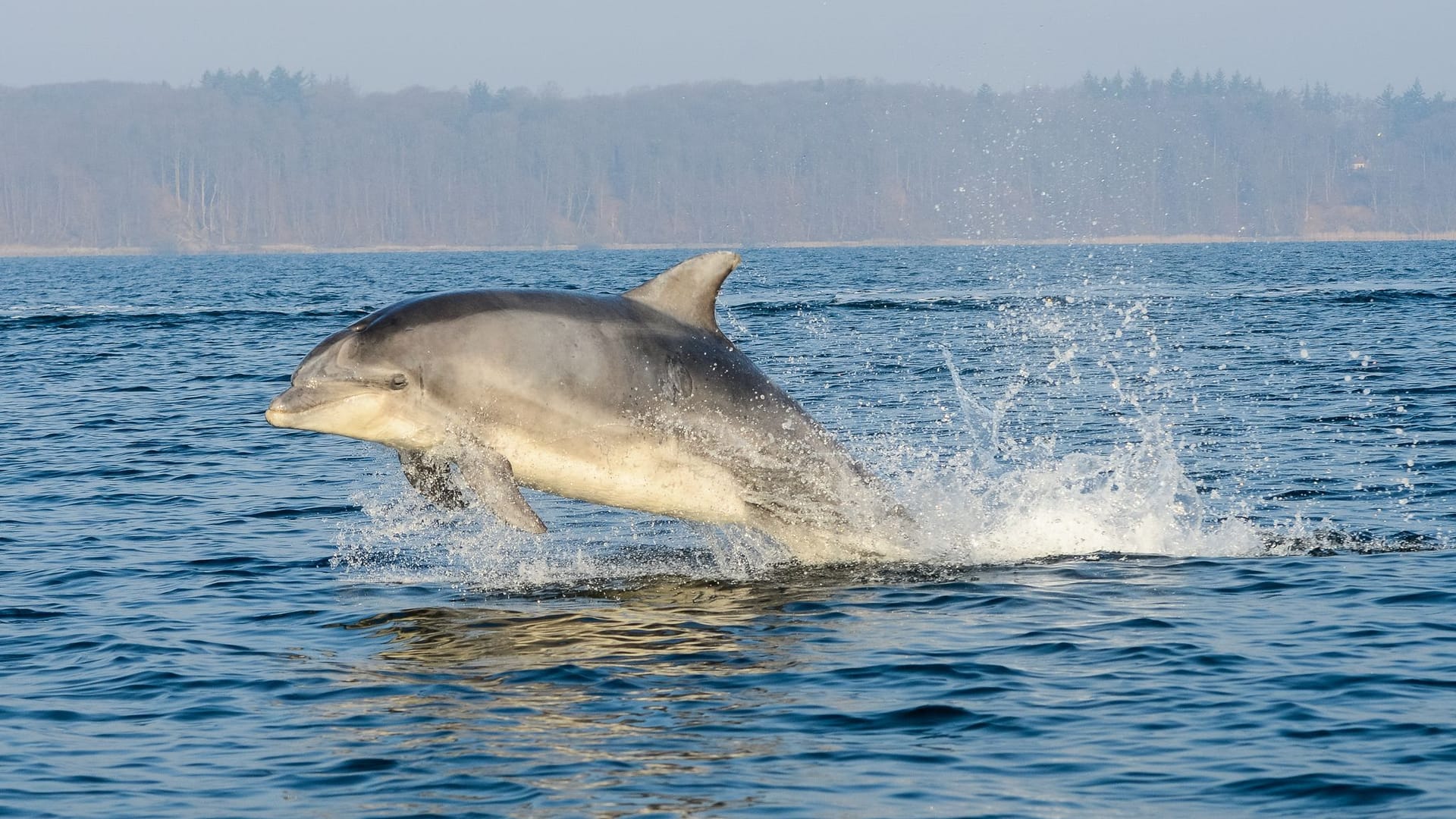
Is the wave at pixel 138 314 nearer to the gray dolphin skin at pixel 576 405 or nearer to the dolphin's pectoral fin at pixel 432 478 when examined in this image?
the gray dolphin skin at pixel 576 405

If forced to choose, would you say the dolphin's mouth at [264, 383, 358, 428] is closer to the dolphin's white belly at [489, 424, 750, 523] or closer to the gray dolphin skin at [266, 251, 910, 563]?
the gray dolphin skin at [266, 251, 910, 563]

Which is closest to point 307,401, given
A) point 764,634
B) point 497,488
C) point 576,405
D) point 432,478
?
point 432,478

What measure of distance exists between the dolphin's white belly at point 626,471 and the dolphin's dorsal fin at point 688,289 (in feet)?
3.16

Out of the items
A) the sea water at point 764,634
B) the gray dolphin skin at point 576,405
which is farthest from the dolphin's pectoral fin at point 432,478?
the sea water at point 764,634

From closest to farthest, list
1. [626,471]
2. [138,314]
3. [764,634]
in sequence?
[764,634]
[626,471]
[138,314]

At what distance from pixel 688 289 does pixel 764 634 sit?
8.31ft

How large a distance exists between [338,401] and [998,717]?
463 centimetres

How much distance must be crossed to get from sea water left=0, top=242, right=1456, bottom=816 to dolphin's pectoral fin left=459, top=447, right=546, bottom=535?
890 mm

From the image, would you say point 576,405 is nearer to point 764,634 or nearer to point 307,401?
point 307,401

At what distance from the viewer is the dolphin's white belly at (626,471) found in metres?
11.8

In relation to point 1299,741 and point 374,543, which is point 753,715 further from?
point 374,543

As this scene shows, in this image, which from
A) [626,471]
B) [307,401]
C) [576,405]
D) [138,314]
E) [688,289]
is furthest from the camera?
[138,314]

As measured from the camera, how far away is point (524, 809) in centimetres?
843

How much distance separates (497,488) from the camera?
11383mm
